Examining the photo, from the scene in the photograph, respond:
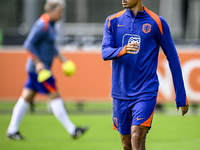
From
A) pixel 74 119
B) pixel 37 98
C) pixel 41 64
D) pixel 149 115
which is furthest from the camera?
pixel 37 98

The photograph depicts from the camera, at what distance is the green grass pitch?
6.73 m

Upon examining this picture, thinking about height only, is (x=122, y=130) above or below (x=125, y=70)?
below

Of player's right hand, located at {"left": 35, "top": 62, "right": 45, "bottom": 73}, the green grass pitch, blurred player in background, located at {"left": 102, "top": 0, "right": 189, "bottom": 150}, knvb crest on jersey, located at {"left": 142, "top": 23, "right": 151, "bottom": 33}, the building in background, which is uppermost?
knvb crest on jersey, located at {"left": 142, "top": 23, "right": 151, "bottom": 33}

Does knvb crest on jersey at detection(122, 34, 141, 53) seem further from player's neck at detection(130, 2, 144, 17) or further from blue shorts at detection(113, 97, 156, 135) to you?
blue shorts at detection(113, 97, 156, 135)

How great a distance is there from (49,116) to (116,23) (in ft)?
20.3

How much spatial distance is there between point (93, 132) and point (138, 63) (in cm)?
410

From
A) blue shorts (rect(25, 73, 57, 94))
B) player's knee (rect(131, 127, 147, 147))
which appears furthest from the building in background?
player's knee (rect(131, 127, 147, 147))

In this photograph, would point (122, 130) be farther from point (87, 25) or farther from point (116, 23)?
point (87, 25)

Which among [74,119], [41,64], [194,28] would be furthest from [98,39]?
[194,28]

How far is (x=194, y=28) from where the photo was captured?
21250 millimetres

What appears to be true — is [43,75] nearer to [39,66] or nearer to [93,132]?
[39,66]

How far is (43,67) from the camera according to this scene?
683 cm

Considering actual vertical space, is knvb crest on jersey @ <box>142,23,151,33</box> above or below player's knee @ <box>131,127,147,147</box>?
above

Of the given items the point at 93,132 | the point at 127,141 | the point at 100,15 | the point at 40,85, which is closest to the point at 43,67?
the point at 40,85
